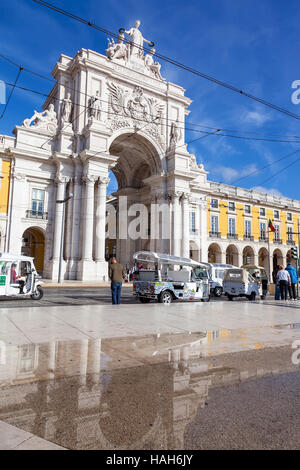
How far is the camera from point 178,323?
795 centimetres

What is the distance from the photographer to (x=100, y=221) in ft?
95.6

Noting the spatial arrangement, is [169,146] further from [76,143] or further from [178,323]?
[178,323]

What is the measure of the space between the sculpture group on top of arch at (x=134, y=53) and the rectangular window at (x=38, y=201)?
16.8m

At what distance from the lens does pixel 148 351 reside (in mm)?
5207

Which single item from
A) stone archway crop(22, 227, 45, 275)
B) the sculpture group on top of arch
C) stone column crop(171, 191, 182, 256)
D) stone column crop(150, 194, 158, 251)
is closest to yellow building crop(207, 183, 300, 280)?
stone column crop(171, 191, 182, 256)

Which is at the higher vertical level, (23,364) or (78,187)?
(78,187)

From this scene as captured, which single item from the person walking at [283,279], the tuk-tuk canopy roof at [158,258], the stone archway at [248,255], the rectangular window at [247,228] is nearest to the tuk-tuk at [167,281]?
the tuk-tuk canopy roof at [158,258]

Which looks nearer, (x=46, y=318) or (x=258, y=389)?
(x=258, y=389)
